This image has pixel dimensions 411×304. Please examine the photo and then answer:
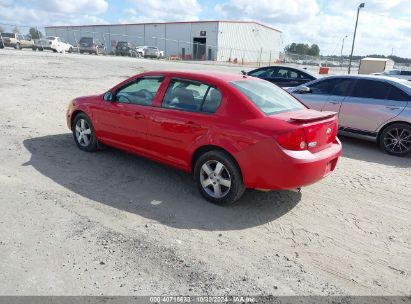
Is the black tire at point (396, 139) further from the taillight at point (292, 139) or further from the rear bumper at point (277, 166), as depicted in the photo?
the taillight at point (292, 139)

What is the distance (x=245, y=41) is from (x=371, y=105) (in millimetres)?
57933

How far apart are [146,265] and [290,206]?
2.14 metres

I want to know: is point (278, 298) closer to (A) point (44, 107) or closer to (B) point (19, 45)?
(A) point (44, 107)

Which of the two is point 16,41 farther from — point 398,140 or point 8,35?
point 398,140

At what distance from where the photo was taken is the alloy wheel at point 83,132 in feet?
20.1

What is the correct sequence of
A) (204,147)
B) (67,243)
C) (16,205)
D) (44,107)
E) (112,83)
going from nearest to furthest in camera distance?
(67,243) → (16,205) → (204,147) → (44,107) → (112,83)

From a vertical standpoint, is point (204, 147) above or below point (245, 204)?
above

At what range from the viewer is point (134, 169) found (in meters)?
5.50

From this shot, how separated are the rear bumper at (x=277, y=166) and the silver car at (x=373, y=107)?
3.90 meters

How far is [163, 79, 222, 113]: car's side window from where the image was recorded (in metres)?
4.42

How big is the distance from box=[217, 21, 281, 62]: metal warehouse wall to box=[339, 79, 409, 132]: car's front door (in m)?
48.9

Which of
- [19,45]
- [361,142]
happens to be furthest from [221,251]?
[19,45]

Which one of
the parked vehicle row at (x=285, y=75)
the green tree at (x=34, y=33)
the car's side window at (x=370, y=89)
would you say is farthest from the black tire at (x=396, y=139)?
the green tree at (x=34, y=33)

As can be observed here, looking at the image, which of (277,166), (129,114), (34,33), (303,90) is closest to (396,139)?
(303,90)
